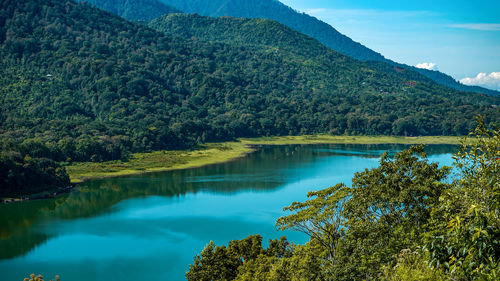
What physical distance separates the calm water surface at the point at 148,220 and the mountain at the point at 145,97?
18439 mm

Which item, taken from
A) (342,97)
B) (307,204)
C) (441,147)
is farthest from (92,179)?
(342,97)

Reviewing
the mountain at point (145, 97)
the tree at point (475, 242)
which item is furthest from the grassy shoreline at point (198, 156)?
the tree at point (475, 242)

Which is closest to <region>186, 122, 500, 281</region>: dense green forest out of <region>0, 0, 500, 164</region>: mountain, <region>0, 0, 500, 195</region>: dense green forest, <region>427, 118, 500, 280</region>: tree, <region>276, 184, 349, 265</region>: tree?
<region>276, 184, 349, 265</region>: tree

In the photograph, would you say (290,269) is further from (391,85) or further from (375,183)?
(391,85)

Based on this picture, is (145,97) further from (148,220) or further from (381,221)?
(381,221)

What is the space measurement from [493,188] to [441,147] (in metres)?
105

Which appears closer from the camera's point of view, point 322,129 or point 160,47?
point 322,129

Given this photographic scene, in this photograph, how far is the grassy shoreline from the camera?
71.0m

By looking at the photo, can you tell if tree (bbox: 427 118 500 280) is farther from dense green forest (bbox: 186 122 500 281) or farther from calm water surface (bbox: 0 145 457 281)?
calm water surface (bbox: 0 145 457 281)

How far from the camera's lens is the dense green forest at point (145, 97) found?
92.9 metres

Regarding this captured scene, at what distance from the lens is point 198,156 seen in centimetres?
8769

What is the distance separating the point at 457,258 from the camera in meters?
8.09

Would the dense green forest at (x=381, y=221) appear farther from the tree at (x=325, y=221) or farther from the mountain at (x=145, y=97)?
the mountain at (x=145, y=97)

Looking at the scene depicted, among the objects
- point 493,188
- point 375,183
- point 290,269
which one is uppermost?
point 493,188
